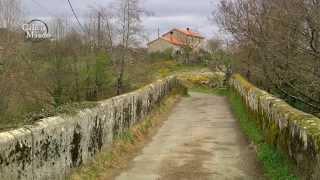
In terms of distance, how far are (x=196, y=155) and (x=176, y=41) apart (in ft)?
278

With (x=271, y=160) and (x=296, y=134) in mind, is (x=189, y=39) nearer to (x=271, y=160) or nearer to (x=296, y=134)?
(x=271, y=160)

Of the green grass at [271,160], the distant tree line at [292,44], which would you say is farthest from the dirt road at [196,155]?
the distant tree line at [292,44]

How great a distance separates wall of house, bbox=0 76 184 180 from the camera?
21.8 feet

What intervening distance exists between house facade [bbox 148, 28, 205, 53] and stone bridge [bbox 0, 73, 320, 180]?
67.0 meters

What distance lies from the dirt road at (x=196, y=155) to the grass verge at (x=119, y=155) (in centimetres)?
20

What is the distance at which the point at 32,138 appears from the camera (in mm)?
7223

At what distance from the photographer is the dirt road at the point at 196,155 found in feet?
33.4

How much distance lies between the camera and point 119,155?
11.9 meters

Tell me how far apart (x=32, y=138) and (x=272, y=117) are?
6020mm

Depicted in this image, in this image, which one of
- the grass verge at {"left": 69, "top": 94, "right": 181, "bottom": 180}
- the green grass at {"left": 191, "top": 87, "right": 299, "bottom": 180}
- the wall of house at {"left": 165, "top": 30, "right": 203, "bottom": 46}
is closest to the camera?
the green grass at {"left": 191, "top": 87, "right": 299, "bottom": 180}

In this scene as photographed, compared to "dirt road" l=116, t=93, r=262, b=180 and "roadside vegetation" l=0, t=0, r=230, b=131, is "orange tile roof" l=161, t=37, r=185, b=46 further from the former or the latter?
"dirt road" l=116, t=93, r=262, b=180

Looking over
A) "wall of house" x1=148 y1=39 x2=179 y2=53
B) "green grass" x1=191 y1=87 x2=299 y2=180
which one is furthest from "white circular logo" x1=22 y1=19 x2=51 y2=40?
"wall of house" x1=148 y1=39 x2=179 y2=53

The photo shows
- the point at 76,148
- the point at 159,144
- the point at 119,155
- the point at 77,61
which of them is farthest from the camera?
the point at 77,61

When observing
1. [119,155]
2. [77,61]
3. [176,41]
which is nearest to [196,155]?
[119,155]
